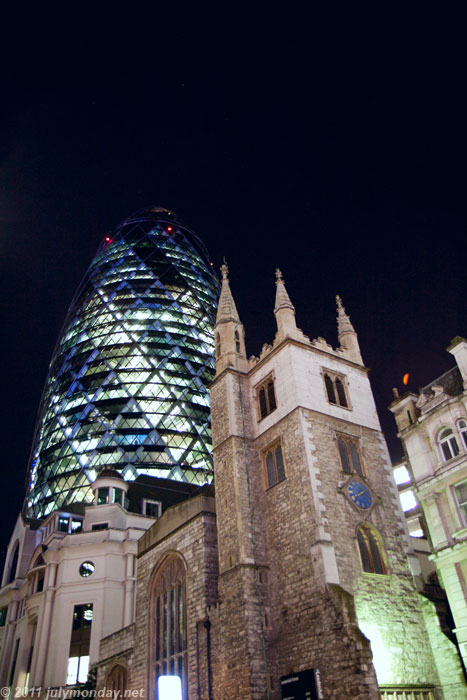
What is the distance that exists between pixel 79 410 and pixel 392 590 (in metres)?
39.4

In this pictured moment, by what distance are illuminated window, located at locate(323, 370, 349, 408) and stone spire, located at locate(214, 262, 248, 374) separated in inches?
157

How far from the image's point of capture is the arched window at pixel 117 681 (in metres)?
25.2

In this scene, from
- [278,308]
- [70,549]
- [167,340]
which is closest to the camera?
[278,308]

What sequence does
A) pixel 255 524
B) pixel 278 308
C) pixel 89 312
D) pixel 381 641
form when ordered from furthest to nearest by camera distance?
pixel 89 312
pixel 278 308
pixel 255 524
pixel 381 641

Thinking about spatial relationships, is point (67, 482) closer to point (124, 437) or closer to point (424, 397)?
point (124, 437)

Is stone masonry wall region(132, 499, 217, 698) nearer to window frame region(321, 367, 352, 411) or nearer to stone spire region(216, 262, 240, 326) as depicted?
window frame region(321, 367, 352, 411)

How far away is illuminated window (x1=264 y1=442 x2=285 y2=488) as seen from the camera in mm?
22922

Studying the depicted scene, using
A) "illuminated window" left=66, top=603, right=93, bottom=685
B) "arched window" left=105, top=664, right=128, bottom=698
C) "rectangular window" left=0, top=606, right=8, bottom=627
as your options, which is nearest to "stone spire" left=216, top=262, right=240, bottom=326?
"arched window" left=105, top=664, right=128, bottom=698

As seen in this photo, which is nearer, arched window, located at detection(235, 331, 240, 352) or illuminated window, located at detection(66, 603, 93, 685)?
arched window, located at detection(235, 331, 240, 352)

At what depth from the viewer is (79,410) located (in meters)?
54.9

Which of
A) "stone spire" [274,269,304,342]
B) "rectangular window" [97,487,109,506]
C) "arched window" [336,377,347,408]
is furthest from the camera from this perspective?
"rectangular window" [97,487,109,506]

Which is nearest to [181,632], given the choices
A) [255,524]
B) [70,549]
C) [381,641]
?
[255,524]

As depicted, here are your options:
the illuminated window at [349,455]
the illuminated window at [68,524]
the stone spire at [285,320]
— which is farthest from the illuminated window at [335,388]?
the illuminated window at [68,524]

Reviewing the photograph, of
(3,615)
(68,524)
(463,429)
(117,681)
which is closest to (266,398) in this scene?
(463,429)
